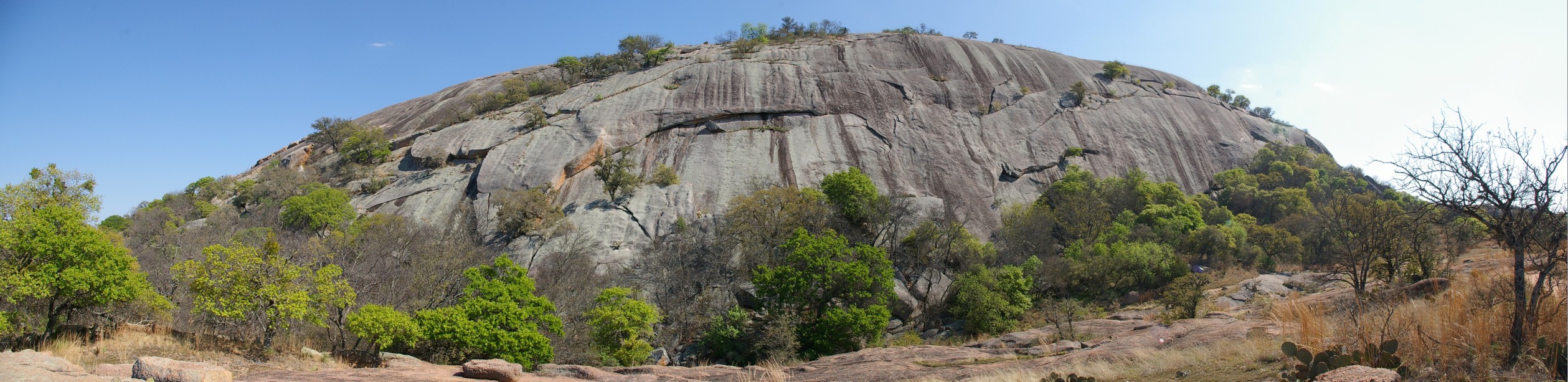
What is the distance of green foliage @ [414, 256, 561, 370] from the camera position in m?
17.5

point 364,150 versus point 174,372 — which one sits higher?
point 364,150

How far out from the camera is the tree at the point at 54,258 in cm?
1377

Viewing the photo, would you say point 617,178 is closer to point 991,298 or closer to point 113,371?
point 991,298

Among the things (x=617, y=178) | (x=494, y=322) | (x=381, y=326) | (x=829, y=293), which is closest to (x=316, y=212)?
(x=617, y=178)

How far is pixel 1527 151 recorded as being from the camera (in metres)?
8.79

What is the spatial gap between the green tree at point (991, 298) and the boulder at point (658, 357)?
38.6 ft

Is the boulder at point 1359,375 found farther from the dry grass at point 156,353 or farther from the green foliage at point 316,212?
the green foliage at point 316,212

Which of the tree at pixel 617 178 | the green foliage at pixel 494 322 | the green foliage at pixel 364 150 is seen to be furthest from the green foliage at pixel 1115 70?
the green foliage at pixel 364 150

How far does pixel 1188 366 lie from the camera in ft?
38.0

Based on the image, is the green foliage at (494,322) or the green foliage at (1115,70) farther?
the green foliage at (1115,70)

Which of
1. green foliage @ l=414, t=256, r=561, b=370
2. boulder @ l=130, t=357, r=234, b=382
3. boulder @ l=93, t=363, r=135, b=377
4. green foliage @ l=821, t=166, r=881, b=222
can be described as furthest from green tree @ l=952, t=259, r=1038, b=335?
boulder @ l=93, t=363, r=135, b=377

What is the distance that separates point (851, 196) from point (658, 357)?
606 inches

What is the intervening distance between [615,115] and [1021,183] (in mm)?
27016

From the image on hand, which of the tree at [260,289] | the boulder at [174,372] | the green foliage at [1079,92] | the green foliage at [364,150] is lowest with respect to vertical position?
the boulder at [174,372]
